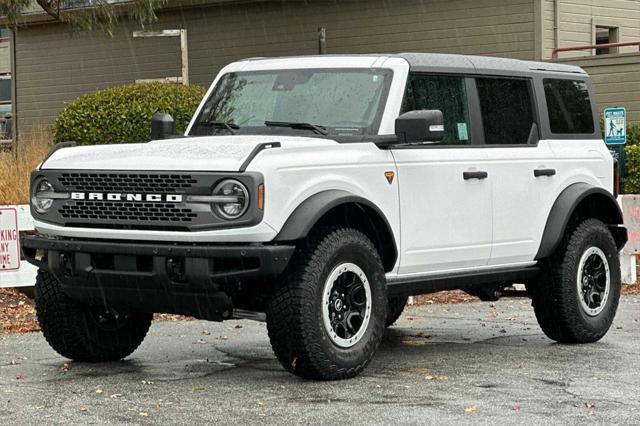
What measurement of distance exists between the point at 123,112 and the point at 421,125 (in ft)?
36.6

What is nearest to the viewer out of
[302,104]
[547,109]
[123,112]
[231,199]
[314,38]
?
Result: [231,199]

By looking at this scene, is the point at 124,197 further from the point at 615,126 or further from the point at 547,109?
the point at 615,126

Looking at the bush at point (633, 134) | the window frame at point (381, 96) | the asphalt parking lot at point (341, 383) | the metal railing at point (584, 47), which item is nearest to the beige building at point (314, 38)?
the metal railing at point (584, 47)

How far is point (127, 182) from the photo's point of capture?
7898 mm

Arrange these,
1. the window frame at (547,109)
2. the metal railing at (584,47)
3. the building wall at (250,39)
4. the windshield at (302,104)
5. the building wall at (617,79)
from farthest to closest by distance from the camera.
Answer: the building wall at (250,39) → the building wall at (617,79) → the metal railing at (584,47) → the window frame at (547,109) → the windshield at (302,104)

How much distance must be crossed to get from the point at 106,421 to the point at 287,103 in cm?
296

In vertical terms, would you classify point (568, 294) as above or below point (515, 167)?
below

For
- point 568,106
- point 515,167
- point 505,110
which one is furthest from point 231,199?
point 568,106

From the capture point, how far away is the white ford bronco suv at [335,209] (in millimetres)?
7641

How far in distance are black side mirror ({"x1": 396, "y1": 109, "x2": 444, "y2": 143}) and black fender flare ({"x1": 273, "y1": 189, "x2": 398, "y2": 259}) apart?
1.84ft

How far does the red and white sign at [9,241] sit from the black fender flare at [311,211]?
14.7 ft

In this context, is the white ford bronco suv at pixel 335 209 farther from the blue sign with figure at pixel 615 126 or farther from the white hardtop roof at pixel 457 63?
the blue sign with figure at pixel 615 126

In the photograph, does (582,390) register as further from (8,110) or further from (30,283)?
(8,110)

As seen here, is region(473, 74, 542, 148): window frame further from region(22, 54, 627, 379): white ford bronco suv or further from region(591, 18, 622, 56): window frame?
region(591, 18, 622, 56): window frame
